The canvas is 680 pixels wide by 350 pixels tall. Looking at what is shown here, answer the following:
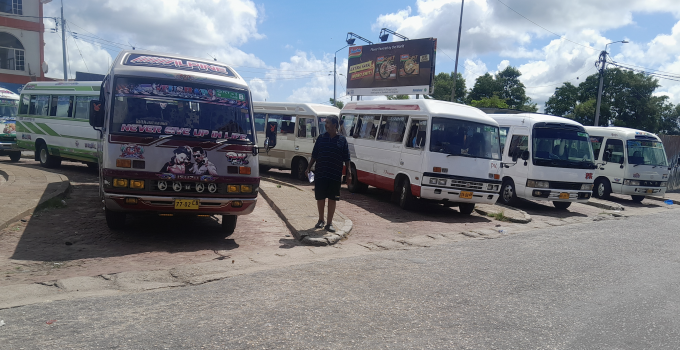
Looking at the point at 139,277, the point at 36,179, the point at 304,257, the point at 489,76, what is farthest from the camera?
the point at 489,76

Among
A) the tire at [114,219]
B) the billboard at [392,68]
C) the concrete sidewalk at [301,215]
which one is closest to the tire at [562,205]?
the concrete sidewalk at [301,215]

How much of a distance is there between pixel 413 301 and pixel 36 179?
37.2ft

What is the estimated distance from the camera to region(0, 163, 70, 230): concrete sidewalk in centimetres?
817

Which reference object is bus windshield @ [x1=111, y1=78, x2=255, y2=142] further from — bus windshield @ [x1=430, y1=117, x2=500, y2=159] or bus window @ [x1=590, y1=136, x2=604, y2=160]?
bus window @ [x1=590, y1=136, x2=604, y2=160]

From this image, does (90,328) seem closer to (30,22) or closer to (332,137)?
(332,137)

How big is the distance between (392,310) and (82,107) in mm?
13680

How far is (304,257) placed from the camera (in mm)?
7047

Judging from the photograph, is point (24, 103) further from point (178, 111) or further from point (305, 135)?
point (178, 111)

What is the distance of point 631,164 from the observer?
16.7 m

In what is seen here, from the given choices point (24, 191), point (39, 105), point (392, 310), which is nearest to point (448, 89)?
point (39, 105)

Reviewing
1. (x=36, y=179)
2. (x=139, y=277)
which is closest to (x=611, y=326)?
(x=139, y=277)

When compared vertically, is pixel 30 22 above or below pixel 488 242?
above

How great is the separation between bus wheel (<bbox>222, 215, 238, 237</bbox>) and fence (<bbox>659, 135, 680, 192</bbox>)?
21314 millimetres

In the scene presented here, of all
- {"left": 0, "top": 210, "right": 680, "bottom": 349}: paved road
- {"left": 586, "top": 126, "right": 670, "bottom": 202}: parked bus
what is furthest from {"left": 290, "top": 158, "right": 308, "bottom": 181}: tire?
{"left": 0, "top": 210, "right": 680, "bottom": 349}: paved road
